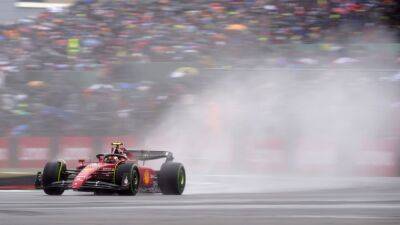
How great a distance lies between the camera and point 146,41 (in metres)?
24.8

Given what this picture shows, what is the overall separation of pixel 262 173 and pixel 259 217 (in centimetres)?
1082

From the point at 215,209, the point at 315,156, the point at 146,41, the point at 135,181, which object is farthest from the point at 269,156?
the point at 215,209

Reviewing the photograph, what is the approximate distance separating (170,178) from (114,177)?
1167 millimetres

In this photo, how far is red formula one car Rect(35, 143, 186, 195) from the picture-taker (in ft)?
41.4

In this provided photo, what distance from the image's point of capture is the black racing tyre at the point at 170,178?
13.4 meters

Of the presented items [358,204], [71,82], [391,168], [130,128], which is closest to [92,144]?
[130,128]

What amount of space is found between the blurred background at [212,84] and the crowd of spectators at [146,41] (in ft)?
0.14

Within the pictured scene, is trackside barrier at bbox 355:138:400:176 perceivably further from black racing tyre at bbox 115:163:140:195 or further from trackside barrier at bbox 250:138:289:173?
black racing tyre at bbox 115:163:140:195

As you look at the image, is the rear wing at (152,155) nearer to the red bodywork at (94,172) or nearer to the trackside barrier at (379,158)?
the red bodywork at (94,172)

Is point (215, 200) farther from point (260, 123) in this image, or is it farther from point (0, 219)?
point (260, 123)

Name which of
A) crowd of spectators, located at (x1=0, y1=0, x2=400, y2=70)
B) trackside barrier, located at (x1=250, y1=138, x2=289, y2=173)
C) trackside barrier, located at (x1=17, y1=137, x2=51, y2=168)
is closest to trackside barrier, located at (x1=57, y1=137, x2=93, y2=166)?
trackside barrier, located at (x1=17, y1=137, x2=51, y2=168)

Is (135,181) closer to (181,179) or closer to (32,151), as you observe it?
(181,179)

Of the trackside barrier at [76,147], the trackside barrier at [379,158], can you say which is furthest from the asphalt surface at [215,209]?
the trackside barrier at [76,147]

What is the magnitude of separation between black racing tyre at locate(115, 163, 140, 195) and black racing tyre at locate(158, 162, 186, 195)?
2.14ft
